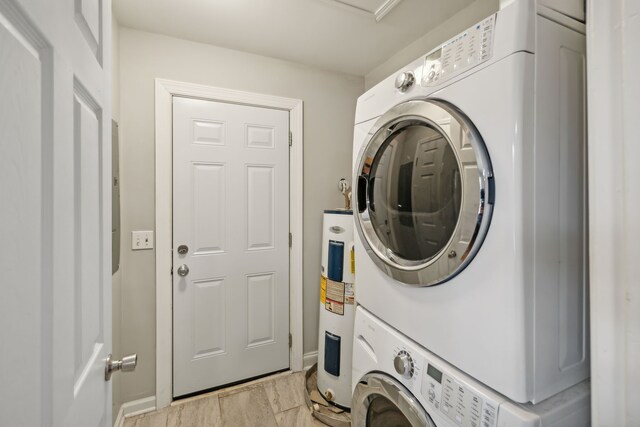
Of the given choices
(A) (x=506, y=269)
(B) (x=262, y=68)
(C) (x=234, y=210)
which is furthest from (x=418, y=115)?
(B) (x=262, y=68)

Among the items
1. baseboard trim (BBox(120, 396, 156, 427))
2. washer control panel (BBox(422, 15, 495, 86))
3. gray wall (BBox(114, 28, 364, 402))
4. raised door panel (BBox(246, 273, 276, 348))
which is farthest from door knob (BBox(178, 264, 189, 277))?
washer control panel (BBox(422, 15, 495, 86))

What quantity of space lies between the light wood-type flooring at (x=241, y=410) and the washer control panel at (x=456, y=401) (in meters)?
1.15

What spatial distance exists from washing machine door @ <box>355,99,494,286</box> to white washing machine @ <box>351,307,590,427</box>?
241mm

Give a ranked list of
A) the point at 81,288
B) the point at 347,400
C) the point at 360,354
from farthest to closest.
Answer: the point at 347,400 → the point at 360,354 → the point at 81,288

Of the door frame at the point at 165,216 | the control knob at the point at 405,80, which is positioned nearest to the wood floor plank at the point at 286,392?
the door frame at the point at 165,216

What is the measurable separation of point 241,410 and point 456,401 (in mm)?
1497

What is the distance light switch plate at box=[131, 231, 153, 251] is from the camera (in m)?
1.65

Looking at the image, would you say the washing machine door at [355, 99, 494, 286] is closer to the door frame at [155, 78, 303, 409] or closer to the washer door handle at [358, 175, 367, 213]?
the washer door handle at [358, 175, 367, 213]

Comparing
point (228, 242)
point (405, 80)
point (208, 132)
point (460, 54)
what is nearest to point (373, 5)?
point (405, 80)

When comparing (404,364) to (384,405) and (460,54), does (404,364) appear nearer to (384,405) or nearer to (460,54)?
(384,405)

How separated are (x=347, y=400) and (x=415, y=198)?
1411 millimetres

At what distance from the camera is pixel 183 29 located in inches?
65.5

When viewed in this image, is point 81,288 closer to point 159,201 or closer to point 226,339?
point 159,201

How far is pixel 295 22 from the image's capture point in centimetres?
162
